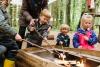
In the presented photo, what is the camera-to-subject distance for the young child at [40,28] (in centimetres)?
610

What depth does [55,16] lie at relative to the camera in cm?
1647

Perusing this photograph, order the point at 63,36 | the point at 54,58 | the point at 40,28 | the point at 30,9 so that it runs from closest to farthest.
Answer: the point at 54,58 → the point at 40,28 → the point at 30,9 → the point at 63,36

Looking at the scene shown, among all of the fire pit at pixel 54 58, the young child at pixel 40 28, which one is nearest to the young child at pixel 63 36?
the young child at pixel 40 28

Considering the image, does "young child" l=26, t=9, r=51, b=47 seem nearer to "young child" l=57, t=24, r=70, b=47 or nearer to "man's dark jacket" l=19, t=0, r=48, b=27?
"man's dark jacket" l=19, t=0, r=48, b=27

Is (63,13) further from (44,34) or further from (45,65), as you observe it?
(45,65)

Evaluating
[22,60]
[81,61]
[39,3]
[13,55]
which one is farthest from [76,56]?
[39,3]

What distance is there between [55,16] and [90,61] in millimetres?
12164

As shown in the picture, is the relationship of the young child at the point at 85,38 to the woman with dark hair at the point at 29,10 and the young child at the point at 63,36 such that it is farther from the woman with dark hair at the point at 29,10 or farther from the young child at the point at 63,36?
the woman with dark hair at the point at 29,10

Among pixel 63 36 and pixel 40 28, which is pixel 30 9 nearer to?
pixel 40 28

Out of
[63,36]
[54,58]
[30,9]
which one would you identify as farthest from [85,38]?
[54,58]

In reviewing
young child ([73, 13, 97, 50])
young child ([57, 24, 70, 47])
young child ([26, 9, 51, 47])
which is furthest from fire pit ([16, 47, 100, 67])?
young child ([57, 24, 70, 47])

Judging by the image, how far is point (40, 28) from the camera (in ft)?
20.5

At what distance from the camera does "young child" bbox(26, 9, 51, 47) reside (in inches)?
240

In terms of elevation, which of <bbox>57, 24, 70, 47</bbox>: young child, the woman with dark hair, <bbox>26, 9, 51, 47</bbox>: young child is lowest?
<bbox>57, 24, 70, 47</bbox>: young child
